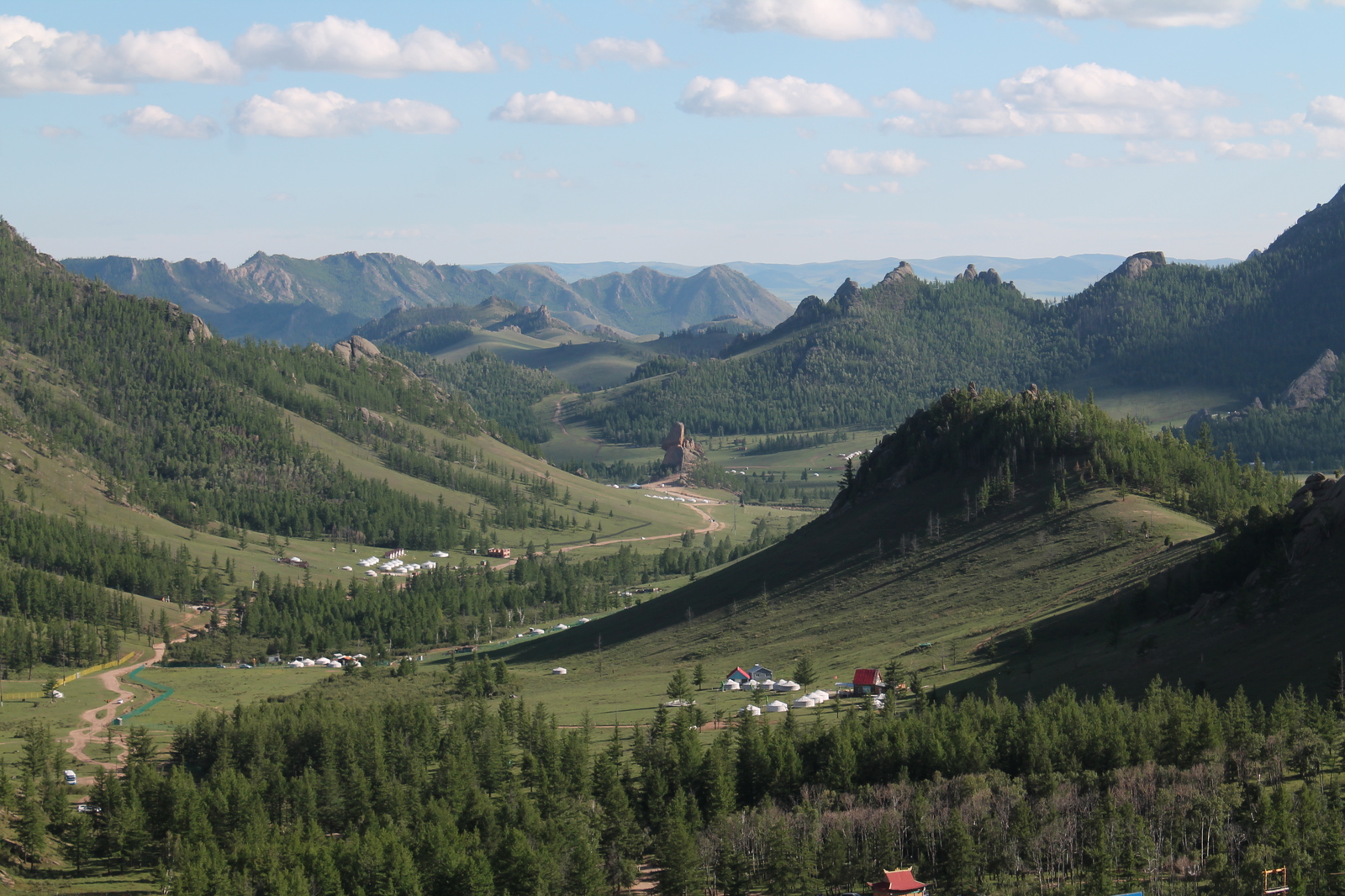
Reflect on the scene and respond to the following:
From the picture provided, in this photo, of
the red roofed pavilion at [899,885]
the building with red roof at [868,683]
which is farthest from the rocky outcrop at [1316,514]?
the red roofed pavilion at [899,885]

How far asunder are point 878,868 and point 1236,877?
25.3 meters

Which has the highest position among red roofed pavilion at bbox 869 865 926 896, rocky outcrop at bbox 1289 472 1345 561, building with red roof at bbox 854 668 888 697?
rocky outcrop at bbox 1289 472 1345 561

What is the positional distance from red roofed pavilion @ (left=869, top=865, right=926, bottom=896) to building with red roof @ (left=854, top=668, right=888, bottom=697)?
58.0 metres

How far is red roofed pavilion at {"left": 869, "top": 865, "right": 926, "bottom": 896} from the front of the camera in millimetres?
102438

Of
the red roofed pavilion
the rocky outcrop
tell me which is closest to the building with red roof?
the rocky outcrop

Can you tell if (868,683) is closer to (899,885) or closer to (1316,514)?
(1316,514)

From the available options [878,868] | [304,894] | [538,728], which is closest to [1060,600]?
[538,728]

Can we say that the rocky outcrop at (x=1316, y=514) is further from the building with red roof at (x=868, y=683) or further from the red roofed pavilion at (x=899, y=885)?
the red roofed pavilion at (x=899, y=885)

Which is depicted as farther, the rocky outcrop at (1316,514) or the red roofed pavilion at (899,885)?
the rocky outcrop at (1316,514)

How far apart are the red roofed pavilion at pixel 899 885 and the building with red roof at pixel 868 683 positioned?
2282 inches

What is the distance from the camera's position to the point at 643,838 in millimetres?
121000

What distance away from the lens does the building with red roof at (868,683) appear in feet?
536

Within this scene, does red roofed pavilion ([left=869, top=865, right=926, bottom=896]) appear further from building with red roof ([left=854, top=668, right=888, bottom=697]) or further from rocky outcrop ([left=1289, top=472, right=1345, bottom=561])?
rocky outcrop ([left=1289, top=472, right=1345, bottom=561])

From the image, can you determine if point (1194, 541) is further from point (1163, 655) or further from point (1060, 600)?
point (1163, 655)
